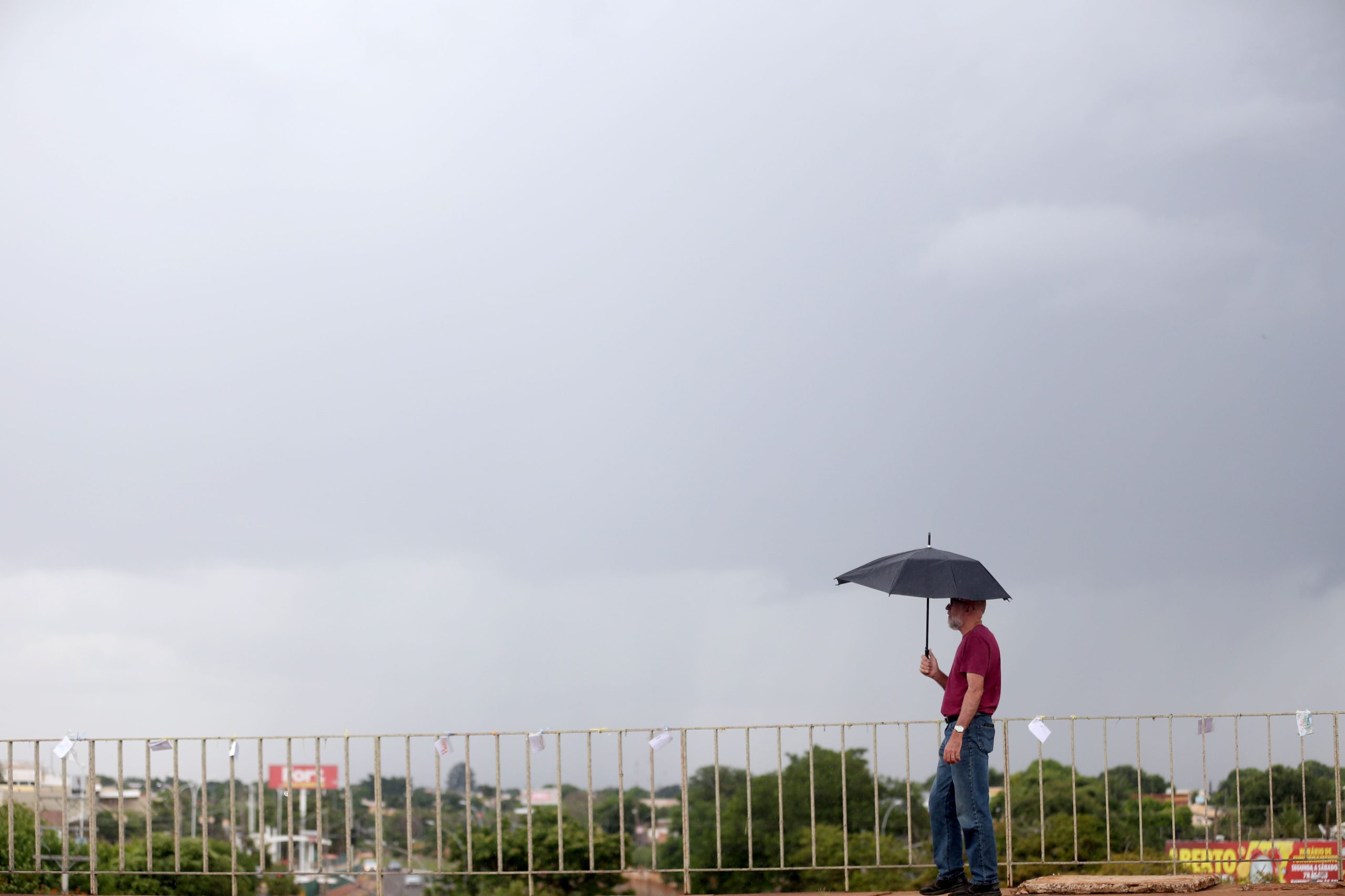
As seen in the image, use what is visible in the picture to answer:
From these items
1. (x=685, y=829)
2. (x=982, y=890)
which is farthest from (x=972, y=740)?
(x=685, y=829)

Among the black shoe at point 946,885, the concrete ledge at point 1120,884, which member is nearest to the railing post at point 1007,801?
the concrete ledge at point 1120,884

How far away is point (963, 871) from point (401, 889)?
59520 millimetres

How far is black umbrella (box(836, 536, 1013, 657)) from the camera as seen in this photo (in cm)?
656

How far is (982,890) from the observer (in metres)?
6.45

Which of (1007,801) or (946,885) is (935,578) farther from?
(1007,801)

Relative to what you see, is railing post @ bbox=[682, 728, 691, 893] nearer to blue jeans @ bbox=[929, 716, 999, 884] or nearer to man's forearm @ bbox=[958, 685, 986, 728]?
blue jeans @ bbox=[929, 716, 999, 884]

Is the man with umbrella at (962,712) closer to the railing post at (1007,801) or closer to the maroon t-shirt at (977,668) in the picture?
the maroon t-shirt at (977,668)

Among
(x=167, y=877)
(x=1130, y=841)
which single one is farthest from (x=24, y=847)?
(x=1130, y=841)

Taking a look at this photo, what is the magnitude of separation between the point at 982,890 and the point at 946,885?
0.95 ft

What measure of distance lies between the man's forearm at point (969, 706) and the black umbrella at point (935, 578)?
523 millimetres

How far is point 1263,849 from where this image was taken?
4066cm

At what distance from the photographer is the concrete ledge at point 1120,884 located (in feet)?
24.8

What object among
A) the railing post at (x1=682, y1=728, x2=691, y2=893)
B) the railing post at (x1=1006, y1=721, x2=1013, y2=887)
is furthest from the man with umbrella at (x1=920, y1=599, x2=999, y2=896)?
the railing post at (x1=682, y1=728, x2=691, y2=893)

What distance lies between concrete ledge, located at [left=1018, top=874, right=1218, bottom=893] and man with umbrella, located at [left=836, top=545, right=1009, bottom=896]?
127 cm
